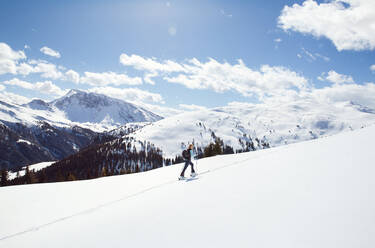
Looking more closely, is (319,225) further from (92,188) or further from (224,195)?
(92,188)

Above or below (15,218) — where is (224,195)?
above

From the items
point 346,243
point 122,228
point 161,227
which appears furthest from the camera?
point 122,228

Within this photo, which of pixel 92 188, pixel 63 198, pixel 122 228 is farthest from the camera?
pixel 92 188

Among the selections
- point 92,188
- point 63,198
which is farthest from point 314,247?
point 92,188

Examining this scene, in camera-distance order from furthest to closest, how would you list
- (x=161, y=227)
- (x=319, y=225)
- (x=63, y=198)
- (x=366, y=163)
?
(x=63, y=198), (x=366, y=163), (x=161, y=227), (x=319, y=225)

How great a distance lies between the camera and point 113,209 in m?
9.67

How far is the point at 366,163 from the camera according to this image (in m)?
8.00

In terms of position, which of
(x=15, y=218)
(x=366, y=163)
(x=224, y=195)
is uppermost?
(x=366, y=163)

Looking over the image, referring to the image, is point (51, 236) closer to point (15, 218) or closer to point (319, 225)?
point (15, 218)

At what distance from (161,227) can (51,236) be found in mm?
4185

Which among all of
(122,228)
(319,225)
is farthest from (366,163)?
(122,228)

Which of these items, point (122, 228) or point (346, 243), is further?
point (122, 228)

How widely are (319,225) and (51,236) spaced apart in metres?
8.35

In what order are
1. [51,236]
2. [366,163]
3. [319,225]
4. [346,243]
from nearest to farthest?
[346,243], [319,225], [51,236], [366,163]
